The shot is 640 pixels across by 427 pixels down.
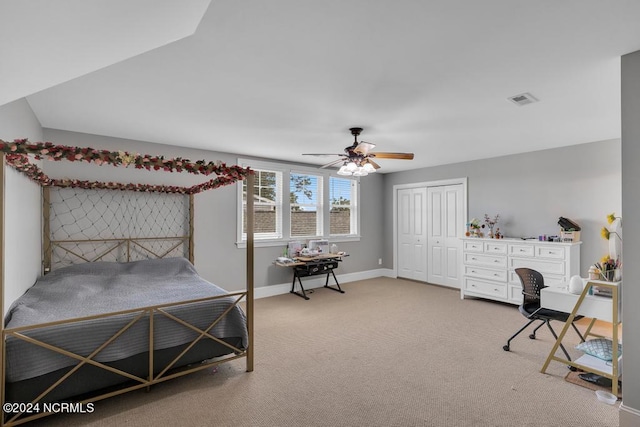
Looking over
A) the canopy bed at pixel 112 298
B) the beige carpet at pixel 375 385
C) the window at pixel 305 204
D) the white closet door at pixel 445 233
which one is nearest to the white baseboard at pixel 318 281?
the window at pixel 305 204

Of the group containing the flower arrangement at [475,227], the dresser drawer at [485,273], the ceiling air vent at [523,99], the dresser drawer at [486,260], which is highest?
the ceiling air vent at [523,99]

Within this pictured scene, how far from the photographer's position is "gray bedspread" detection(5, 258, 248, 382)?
2.12 metres

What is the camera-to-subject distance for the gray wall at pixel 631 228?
2.05 metres

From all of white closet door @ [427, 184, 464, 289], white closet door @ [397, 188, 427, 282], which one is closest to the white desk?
white closet door @ [427, 184, 464, 289]

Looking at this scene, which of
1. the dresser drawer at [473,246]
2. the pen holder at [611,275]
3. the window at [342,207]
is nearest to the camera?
the pen holder at [611,275]

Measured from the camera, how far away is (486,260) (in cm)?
517

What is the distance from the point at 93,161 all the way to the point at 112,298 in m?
1.42

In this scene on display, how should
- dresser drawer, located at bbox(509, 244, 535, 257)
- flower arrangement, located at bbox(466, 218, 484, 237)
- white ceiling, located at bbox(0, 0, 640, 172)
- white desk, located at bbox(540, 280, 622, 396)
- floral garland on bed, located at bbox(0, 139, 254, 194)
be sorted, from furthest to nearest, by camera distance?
flower arrangement, located at bbox(466, 218, 484, 237) < dresser drawer, located at bbox(509, 244, 535, 257) < white desk, located at bbox(540, 280, 622, 396) < floral garland on bed, located at bbox(0, 139, 254, 194) < white ceiling, located at bbox(0, 0, 640, 172)

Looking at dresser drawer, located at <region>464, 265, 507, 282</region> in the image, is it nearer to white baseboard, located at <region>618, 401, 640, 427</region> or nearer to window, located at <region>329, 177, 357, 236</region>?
window, located at <region>329, 177, 357, 236</region>

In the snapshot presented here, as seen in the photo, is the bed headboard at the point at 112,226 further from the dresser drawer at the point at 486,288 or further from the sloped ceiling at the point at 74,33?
the dresser drawer at the point at 486,288

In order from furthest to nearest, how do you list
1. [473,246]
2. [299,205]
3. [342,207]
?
A: [342,207] → [299,205] → [473,246]

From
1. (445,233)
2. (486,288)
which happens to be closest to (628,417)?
(486,288)

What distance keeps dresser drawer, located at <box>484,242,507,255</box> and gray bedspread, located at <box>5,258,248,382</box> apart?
4.09 metres

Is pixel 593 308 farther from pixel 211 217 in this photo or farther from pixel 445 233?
pixel 211 217
